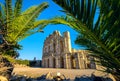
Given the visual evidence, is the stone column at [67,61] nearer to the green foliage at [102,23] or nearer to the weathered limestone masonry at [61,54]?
the weathered limestone masonry at [61,54]

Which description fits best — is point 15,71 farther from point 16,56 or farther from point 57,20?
point 57,20

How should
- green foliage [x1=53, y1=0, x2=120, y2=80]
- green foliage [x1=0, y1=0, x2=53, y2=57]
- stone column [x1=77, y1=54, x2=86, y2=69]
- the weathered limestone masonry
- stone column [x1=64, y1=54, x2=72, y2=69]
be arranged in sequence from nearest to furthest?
1. green foliage [x1=53, y1=0, x2=120, y2=80]
2. green foliage [x1=0, y1=0, x2=53, y2=57]
3. stone column [x1=77, y1=54, x2=86, y2=69]
4. the weathered limestone masonry
5. stone column [x1=64, y1=54, x2=72, y2=69]

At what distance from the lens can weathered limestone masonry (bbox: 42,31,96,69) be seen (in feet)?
53.1

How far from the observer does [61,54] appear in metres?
20.0

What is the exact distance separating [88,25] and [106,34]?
0.25m

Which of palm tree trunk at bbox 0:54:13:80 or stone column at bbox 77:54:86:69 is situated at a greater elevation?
stone column at bbox 77:54:86:69

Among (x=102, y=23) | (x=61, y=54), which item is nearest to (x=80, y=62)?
(x=61, y=54)

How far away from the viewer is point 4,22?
23.1 ft

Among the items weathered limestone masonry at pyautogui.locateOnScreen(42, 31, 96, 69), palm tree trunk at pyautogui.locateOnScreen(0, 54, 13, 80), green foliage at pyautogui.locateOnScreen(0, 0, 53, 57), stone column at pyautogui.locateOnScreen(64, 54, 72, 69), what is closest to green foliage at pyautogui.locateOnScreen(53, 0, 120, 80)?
green foliage at pyautogui.locateOnScreen(0, 0, 53, 57)

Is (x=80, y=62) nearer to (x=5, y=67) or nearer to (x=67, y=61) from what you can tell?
(x=67, y=61)

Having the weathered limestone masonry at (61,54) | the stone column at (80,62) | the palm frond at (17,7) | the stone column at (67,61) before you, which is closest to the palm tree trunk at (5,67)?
the palm frond at (17,7)

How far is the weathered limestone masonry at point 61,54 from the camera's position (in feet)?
53.1

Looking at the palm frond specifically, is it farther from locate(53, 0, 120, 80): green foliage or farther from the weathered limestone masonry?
the weathered limestone masonry

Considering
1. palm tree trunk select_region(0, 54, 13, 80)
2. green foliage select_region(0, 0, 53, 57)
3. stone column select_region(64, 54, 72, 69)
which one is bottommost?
palm tree trunk select_region(0, 54, 13, 80)
